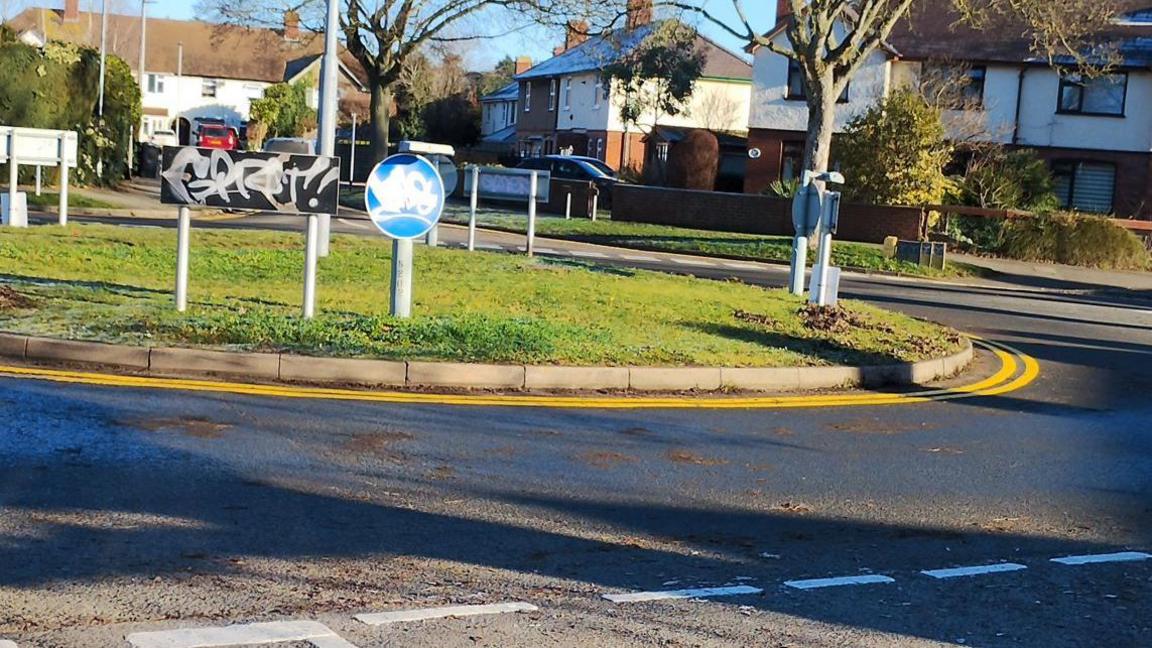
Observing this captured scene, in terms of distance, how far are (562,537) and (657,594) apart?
99cm

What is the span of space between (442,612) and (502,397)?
5.05 meters

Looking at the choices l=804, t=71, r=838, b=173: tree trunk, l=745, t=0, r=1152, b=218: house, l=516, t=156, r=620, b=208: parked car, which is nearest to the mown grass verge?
l=804, t=71, r=838, b=173: tree trunk

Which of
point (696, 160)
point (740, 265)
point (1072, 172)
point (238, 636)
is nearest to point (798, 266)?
point (740, 265)

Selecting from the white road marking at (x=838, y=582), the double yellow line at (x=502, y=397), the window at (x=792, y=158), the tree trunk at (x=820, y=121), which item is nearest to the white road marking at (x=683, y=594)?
the white road marking at (x=838, y=582)

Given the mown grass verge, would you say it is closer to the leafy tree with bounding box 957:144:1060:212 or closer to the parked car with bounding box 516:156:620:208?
the leafy tree with bounding box 957:144:1060:212

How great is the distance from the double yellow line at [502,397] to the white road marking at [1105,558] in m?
4.14

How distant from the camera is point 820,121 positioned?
30.8m

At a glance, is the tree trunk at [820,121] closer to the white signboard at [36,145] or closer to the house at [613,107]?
the white signboard at [36,145]

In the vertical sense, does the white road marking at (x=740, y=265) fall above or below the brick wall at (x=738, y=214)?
below

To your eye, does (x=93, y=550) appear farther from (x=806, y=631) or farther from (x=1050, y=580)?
(x=1050, y=580)

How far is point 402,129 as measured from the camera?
7275 cm

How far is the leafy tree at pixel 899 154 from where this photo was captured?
33.4m

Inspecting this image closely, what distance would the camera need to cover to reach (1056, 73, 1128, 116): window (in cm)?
4244

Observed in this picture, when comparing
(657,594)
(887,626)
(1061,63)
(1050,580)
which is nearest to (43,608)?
(657,594)
